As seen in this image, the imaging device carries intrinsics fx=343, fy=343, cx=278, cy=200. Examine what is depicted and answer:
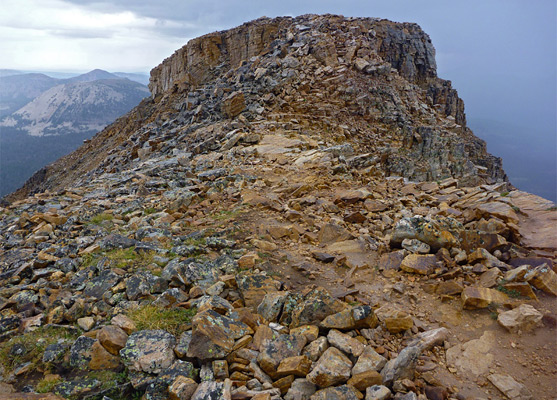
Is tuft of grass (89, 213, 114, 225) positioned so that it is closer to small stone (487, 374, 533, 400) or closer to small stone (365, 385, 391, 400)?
small stone (365, 385, 391, 400)

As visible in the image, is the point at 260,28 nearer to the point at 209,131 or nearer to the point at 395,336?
the point at 209,131

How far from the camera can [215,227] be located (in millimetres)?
10062

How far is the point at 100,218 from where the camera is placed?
1169cm

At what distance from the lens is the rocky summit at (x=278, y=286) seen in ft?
16.0

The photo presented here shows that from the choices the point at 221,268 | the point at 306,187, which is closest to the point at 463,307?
the point at 221,268

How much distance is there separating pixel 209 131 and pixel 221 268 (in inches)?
645

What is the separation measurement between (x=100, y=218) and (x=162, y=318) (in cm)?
Result: 710

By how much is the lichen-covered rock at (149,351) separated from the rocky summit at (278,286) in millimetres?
21

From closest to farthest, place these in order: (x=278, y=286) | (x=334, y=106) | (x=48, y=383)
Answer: (x=48, y=383) < (x=278, y=286) < (x=334, y=106)

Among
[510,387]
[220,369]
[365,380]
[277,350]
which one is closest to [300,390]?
[277,350]

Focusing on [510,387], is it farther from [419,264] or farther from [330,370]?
[419,264]

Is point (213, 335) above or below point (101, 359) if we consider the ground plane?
above

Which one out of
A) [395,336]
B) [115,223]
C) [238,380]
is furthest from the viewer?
[115,223]

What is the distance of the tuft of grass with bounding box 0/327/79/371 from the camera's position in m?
5.51
